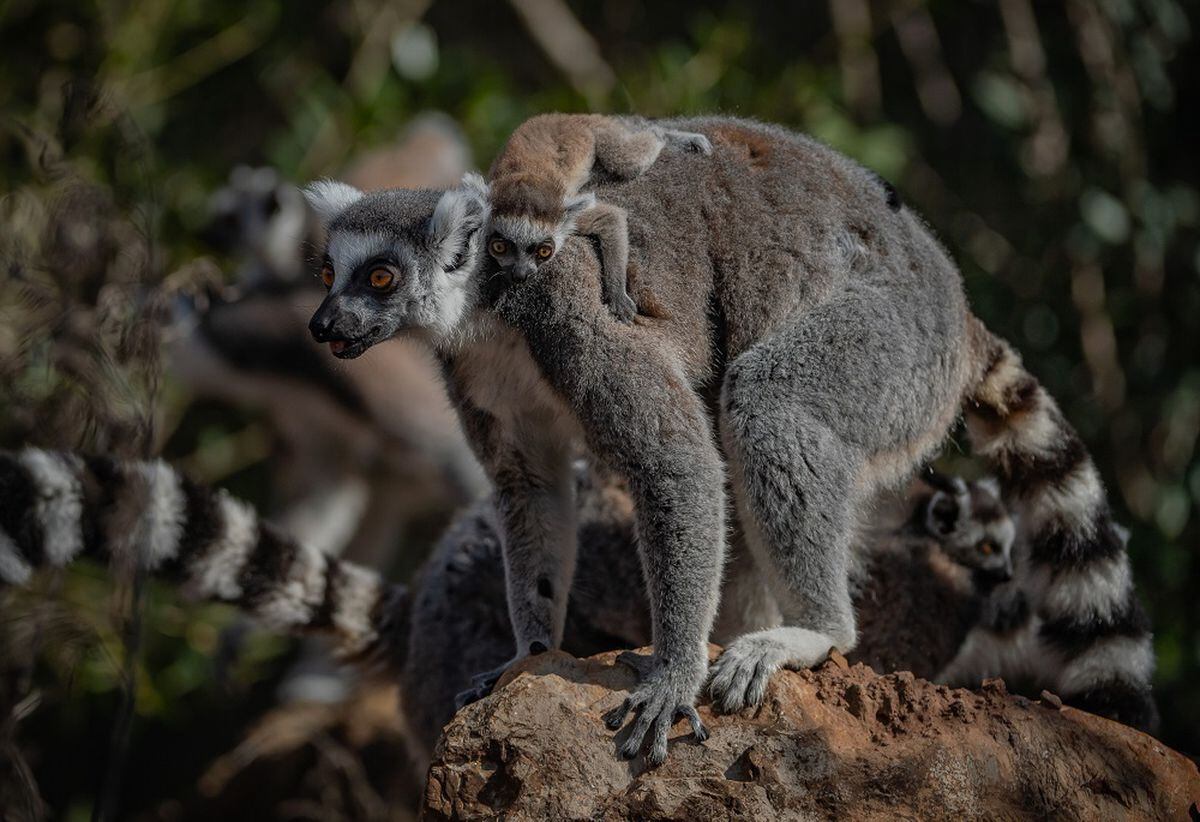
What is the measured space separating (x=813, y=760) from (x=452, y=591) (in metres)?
2.20

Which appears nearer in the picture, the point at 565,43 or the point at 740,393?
the point at 740,393

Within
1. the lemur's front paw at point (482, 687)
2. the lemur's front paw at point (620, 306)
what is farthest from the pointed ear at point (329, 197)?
the lemur's front paw at point (482, 687)

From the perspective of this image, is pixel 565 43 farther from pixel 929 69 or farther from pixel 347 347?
pixel 347 347

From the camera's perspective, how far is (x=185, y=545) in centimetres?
420

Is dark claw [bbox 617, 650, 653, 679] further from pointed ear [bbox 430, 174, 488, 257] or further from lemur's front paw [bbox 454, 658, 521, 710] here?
pointed ear [bbox 430, 174, 488, 257]

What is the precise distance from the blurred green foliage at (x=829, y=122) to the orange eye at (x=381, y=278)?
2.64 metres

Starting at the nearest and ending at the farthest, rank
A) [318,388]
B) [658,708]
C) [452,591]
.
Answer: [658,708] < [452,591] < [318,388]

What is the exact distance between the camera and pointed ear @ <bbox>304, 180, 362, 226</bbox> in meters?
3.70

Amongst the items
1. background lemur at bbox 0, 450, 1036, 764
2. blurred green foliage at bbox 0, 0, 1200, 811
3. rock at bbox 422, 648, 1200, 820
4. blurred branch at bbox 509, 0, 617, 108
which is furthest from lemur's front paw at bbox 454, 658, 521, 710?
blurred branch at bbox 509, 0, 617, 108

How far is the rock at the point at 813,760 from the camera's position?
2826mm

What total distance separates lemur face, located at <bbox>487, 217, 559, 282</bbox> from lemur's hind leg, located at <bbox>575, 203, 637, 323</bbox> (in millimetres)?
111

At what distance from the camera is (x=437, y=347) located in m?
3.65

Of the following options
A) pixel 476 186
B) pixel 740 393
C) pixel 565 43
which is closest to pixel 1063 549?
pixel 740 393

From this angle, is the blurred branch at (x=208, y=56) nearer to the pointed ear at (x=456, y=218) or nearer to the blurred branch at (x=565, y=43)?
the blurred branch at (x=565, y=43)
